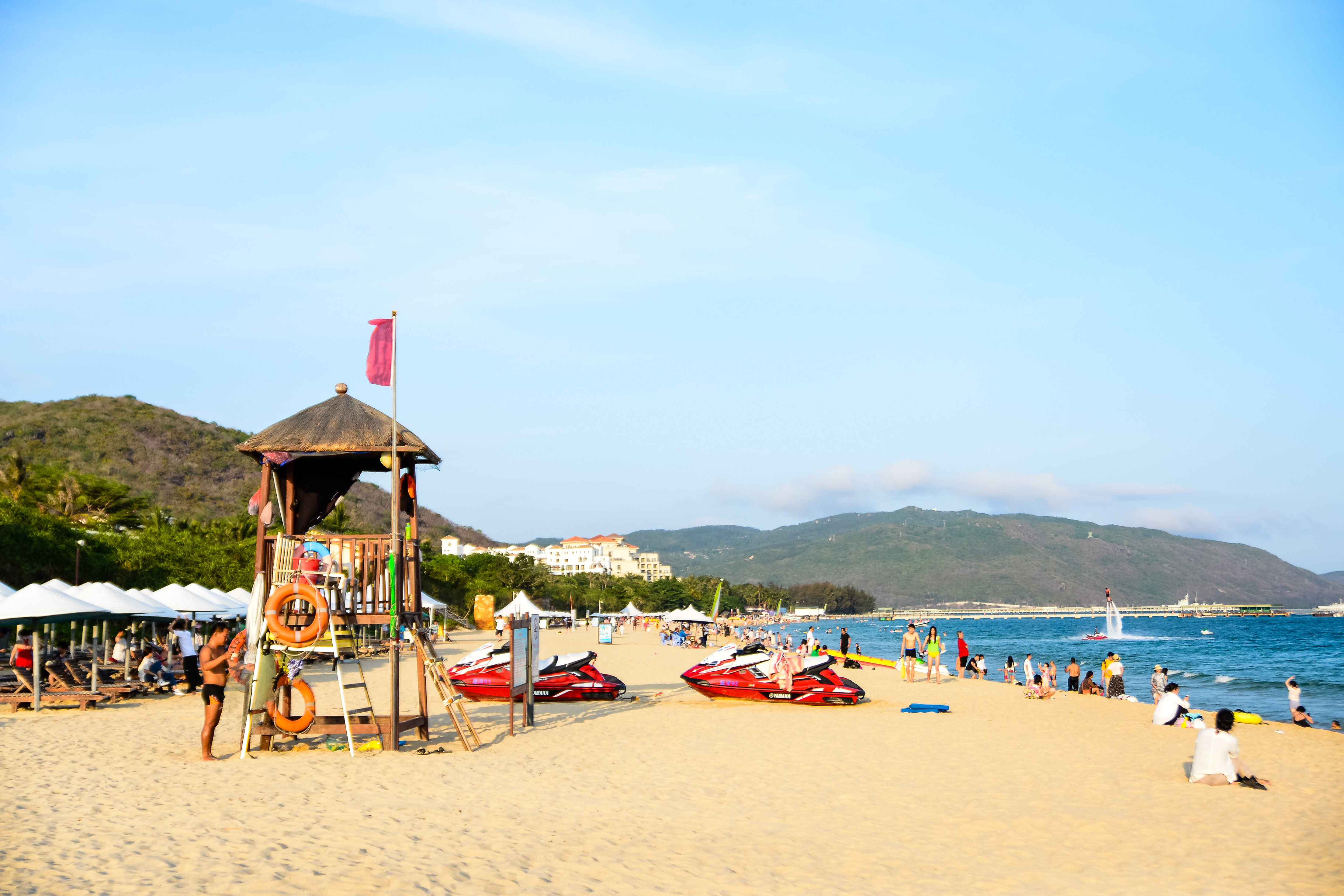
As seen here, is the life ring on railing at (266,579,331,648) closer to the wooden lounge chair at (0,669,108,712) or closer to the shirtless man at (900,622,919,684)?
the wooden lounge chair at (0,669,108,712)

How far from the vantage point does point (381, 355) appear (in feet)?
46.5

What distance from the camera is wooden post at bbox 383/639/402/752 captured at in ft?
42.4

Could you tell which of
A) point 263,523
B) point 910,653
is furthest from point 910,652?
point 263,523

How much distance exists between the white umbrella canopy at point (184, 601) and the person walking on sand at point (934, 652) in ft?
66.4

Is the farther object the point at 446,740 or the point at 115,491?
the point at 115,491

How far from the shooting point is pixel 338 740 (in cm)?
1389

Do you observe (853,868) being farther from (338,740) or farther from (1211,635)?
(1211,635)

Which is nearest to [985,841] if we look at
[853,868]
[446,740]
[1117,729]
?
[853,868]

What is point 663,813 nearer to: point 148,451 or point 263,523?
point 263,523

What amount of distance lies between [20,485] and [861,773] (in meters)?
50.8

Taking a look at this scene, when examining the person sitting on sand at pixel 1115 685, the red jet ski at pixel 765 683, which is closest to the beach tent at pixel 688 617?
the person sitting on sand at pixel 1115 685

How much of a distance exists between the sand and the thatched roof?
4.23 meters

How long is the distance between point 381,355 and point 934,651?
739 inches

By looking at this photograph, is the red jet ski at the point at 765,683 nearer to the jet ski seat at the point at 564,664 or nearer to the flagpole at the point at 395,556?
the jet ski seat at the point at 564,664
